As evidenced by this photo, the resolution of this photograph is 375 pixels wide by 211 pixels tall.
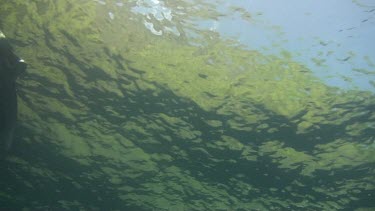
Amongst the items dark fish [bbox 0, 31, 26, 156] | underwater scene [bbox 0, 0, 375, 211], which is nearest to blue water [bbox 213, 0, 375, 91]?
underwater scene [bbox 0, 0, 375, 211]

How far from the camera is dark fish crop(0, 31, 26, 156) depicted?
10.2 metres

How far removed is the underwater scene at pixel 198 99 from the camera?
9633 millimetres

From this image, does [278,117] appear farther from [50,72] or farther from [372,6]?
[50,72]

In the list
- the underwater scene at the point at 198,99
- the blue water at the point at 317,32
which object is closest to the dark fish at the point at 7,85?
the underwater scene at the point at 198,99

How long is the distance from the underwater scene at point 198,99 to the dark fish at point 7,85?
0.04m

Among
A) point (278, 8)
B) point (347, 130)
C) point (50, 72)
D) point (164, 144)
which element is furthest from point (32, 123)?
point (347, 130)

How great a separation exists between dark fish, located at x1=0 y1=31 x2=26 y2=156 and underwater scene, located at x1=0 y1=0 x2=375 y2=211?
0.14 feet

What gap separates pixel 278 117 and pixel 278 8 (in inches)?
180

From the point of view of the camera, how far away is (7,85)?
10.6m

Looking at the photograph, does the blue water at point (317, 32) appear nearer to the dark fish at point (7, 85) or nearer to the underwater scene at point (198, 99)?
the underwater scene at point (198, 99)

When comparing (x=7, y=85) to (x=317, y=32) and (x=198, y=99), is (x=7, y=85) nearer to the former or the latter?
(x=198, y=99)

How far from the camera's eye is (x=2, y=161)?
18.3 m

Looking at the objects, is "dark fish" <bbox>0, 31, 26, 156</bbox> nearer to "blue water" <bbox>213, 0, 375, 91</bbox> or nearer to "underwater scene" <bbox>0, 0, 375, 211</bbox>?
"underwater scene" <bbox>0, 0, 375, 211</bbox>

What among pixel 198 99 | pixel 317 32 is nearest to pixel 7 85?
pixel 198 99
